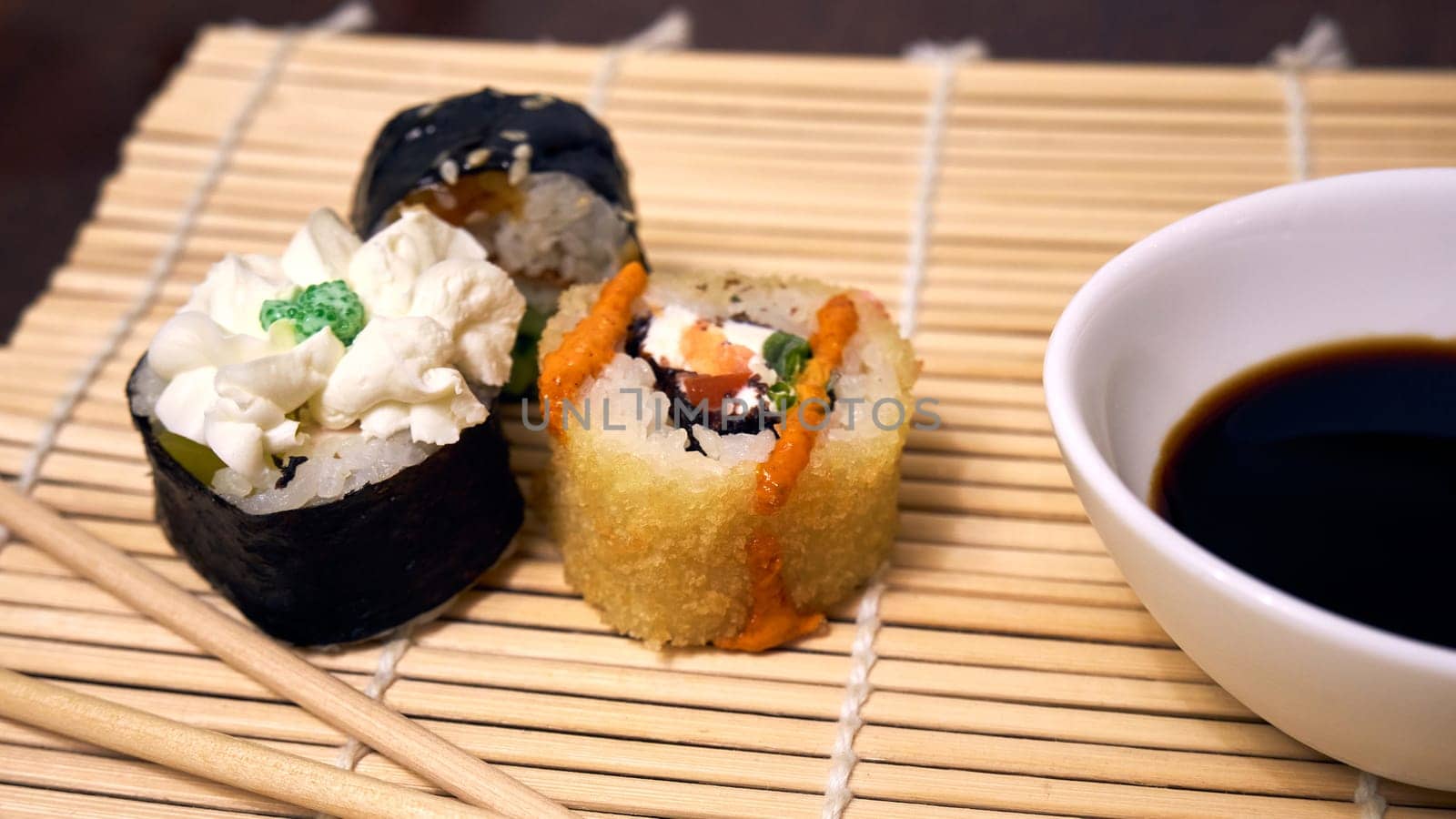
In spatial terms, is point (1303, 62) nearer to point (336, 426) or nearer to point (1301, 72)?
point (1301, 72)

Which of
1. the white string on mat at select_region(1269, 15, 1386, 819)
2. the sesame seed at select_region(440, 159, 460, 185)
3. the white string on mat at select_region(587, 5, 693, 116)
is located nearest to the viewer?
the sesame seed at select_region(440, 159, 460, 185)

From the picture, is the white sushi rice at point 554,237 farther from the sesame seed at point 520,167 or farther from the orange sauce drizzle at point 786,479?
the orange sauce drizzle at point 786,479

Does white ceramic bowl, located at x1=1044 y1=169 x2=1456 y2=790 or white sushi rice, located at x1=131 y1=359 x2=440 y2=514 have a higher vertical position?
white ceramic bowl, located at x1=1044 y1=169 x2=1456 y2=790

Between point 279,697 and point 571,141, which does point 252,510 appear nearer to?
point 279,697

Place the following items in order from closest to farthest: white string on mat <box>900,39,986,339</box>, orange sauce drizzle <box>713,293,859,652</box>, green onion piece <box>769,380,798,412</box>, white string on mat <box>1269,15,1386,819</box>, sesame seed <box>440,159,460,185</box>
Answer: orange sauce drizzle <box>713,293,859,652</box>, green onion piece <box>769,380,798,412</box>, sesame seed <box>440,159,460,185</box>, white string on mat <box>900,39,986,339</box>, white string on mat <box>1269,15,1386,819</box>

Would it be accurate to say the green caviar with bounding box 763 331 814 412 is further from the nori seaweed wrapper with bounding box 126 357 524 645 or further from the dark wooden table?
the dark wooden table

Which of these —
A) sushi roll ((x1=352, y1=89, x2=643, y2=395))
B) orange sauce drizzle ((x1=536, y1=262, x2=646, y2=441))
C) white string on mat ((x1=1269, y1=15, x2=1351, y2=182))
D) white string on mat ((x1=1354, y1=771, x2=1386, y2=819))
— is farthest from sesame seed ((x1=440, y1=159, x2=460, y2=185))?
white string on mat ((x1=1269, y1=15, x2=1351, y2=182))
